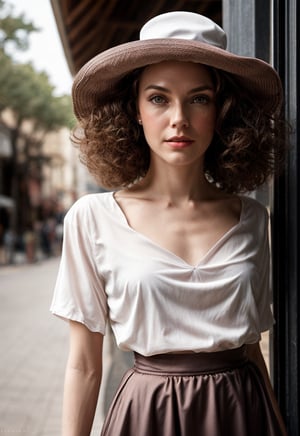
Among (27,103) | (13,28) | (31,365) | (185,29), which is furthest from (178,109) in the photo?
(27,103)

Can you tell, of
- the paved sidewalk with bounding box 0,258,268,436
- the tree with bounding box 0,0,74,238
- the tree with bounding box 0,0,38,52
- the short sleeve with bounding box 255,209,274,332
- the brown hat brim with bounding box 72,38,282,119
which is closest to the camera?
the brown hat brim with bounding box 72,38,282,119

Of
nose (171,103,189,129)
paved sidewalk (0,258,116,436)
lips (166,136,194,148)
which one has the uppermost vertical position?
nose (171,103,189,129)

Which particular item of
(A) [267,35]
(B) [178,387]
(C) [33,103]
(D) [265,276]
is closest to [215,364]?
(B) [178,387]

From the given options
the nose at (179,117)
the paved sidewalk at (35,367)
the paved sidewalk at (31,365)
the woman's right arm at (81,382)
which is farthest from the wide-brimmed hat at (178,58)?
the paved sidewalk at (31,365)

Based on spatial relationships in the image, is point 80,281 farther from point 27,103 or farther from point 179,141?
point 27,103

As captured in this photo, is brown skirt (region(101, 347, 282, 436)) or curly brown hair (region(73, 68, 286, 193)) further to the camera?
curly brown hair (region(73, 68, 286, 193))

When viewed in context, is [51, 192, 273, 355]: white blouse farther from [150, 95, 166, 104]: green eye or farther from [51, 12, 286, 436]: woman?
[150, 95, 166, 104]: green eye

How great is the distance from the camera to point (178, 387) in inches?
53.4

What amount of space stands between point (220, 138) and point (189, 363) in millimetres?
574

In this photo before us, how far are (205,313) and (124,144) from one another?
49cm

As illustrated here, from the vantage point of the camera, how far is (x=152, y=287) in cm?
133

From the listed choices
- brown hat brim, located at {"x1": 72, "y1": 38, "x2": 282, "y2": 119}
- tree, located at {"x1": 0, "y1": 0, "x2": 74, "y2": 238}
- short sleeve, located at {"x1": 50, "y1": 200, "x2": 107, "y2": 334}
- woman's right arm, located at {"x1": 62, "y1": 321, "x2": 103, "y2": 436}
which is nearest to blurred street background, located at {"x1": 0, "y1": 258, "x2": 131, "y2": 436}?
woman's right arm, located at {"x1": 62, "y1": 321, "x2": 103, "y2": 436}

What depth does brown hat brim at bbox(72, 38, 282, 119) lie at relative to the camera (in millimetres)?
1310

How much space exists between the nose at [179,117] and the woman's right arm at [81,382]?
0.51m
